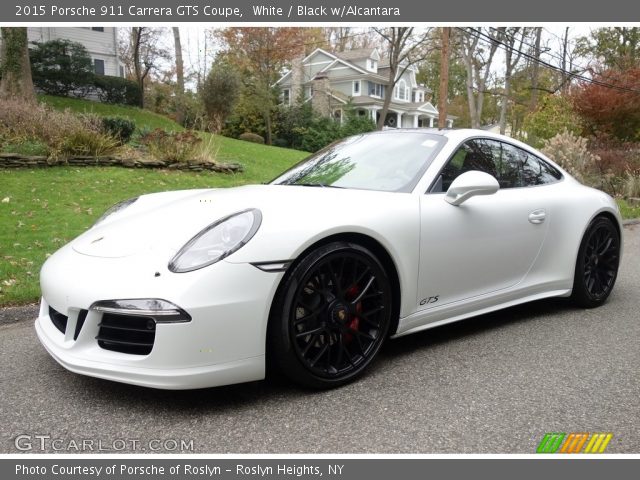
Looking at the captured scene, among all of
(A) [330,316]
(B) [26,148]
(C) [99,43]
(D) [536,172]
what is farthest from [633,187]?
(C) [99,43]

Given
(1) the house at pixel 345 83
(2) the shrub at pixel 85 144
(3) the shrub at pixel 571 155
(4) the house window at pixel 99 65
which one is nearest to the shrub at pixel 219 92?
(4) the house window at pixel 99 65

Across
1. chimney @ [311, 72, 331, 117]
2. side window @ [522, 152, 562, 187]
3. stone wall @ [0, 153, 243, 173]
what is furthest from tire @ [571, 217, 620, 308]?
chimney @ [311, 72, 331, 117]

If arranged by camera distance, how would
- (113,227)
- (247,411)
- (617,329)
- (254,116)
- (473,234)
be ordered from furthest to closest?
1. (254,116)
2. (617,329)
3. (473,234)
4. (113,227)
5. (247,411)

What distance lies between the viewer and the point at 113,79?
2520 centimetres

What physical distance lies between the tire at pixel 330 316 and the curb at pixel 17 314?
238 centimetres

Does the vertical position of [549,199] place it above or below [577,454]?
above

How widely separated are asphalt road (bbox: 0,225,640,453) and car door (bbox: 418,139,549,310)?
16.5 inches

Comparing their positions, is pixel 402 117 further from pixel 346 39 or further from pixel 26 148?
pixel 26 148

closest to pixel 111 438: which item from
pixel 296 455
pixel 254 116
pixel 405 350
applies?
pixel 296 455

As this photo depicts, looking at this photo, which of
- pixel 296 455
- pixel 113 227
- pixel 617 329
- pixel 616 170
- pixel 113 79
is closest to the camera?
pixel 296 455

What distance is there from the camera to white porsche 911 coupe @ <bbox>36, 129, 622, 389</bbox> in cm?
235

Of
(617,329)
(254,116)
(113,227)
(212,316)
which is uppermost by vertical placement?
(254,116)

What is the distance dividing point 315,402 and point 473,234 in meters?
1.43

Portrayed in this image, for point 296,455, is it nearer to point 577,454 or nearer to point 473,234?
point 577,454
